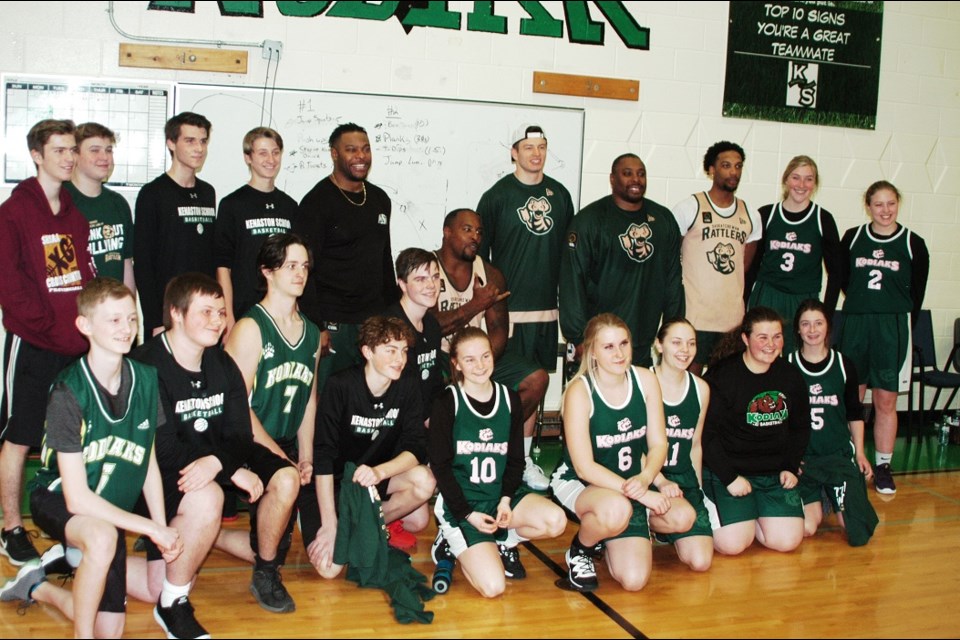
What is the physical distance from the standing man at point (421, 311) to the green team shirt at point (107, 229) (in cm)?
129

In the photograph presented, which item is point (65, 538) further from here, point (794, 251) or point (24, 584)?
point (794, 251)

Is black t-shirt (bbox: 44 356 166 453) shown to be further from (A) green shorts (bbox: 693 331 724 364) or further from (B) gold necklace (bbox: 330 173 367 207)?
(A) green shorts (bbox: 693 331 724 364)

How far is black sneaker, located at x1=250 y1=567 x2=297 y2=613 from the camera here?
3490mm

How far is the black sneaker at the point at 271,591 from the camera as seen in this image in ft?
11.5

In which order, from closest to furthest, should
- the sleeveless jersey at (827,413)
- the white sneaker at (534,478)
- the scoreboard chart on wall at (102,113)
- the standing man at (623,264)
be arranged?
the white sneaker at (534,478)
the sleeveless jersey at (827,413)
the standing man at (623,264)
the scoreboard chart on wall at (102,113)

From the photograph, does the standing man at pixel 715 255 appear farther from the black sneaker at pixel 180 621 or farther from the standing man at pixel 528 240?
the black sneaker at pixel 180 621

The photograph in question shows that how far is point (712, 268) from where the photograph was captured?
17.5 ft

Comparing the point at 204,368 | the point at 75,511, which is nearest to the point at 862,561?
the point at 204,368

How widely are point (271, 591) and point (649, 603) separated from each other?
143 cm

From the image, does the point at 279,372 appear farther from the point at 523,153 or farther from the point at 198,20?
the point at 198,20

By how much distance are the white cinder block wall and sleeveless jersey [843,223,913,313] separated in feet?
4.49

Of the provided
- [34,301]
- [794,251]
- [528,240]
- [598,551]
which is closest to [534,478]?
[598,551]

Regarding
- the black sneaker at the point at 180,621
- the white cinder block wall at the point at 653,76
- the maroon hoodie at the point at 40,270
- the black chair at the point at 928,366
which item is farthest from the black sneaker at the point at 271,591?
the black chair at the point at 928,366

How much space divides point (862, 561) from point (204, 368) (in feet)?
9.66
